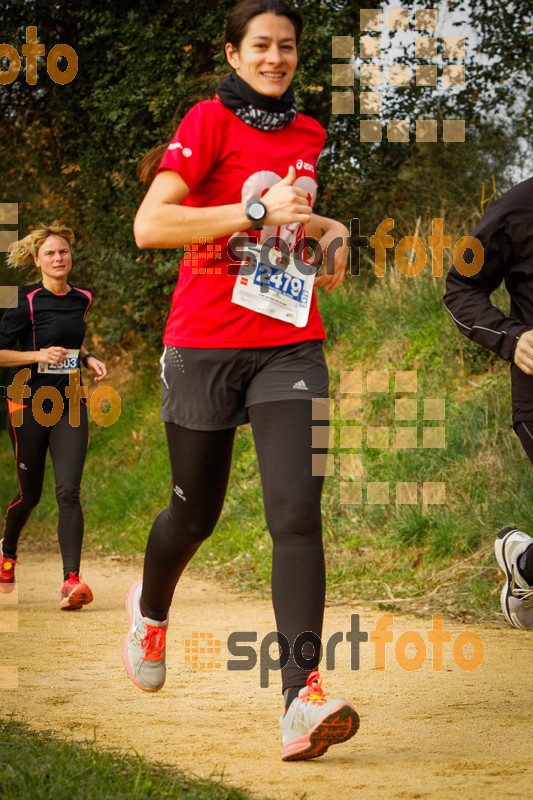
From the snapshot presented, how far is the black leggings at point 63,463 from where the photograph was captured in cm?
627

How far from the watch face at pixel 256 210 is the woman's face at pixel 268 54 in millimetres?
470

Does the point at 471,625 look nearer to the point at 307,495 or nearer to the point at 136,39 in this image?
the point at 307,495

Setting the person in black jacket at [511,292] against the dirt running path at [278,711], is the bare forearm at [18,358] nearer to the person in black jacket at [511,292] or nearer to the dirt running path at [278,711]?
the dirt running path at [278,711]

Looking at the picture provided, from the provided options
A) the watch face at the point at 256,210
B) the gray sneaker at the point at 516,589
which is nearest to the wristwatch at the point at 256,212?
the watch face at the point at 256,210

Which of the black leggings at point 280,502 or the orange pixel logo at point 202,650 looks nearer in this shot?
the black leggings at point 280,502

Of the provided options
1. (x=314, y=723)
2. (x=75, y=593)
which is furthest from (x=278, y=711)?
(x=75, y=593)

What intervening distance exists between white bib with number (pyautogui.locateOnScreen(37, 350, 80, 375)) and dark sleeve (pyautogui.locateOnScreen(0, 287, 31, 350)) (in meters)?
0.26

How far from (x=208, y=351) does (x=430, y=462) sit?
4.57 m

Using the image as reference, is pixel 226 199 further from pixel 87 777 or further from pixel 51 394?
pixel 51 394

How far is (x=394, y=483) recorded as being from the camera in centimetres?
750

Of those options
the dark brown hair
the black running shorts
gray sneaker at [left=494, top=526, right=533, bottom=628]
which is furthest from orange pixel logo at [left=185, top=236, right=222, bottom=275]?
gray sneaker at [left=494, top=526, right=533, bottom=628]

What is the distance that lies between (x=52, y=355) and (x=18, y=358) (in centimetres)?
22

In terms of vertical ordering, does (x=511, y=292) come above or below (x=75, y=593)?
above

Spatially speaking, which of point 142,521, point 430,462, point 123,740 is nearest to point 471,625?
point 430,462
